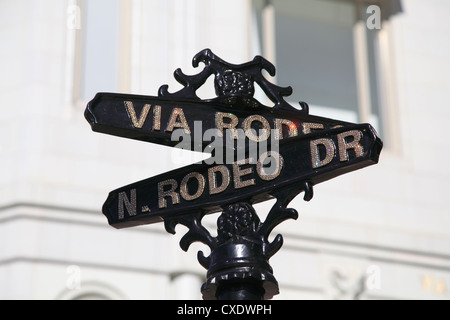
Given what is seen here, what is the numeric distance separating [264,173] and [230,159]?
16 centimetres

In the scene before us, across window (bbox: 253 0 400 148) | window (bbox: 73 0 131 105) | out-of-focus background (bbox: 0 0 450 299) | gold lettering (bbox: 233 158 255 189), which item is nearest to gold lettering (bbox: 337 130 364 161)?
gold lettering (bbox: 233 158 255 189)

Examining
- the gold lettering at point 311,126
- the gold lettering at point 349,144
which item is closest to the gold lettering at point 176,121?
the gold lettering at point 311,126

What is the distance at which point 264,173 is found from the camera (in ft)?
12.9

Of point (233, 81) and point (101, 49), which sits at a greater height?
point (101, 49)

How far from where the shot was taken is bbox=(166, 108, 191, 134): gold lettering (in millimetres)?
4059

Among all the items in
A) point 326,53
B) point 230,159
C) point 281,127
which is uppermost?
point 326,53

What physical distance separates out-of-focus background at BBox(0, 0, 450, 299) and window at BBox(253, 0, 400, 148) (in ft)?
0.06

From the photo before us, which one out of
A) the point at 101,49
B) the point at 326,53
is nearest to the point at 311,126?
the point at 101,49

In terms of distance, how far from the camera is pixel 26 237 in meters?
10.7

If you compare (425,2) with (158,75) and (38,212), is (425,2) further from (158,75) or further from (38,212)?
(38,212)

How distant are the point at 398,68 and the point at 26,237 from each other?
206 inches

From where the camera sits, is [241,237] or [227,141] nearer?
[241,237]

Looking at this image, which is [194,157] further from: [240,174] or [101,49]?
[240,174]

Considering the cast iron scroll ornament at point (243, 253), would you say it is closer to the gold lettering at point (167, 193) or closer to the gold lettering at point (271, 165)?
the gold lettering at point (271, 165)
